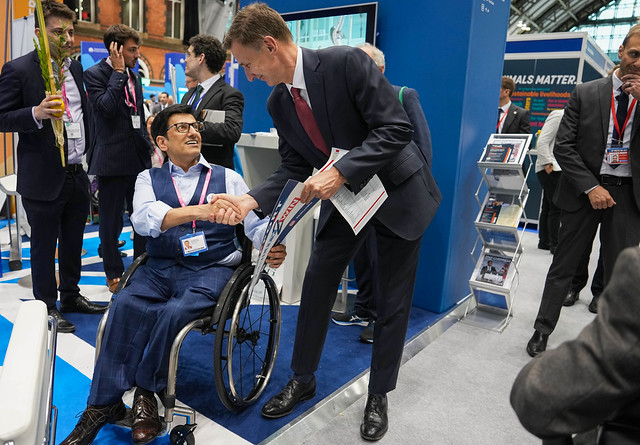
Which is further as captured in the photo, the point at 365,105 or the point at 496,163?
the point at 496,163

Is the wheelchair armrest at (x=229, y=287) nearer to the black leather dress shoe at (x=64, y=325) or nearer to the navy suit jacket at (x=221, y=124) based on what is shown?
the navy suit jacket at (x=221, y=124)

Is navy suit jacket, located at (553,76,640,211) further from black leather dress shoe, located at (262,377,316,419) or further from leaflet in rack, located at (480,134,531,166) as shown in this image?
black leather dress shoe, located at (262,377,316,419)

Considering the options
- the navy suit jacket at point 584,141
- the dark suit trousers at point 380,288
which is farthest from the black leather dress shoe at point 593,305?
the dark suit trousers at point 380,288

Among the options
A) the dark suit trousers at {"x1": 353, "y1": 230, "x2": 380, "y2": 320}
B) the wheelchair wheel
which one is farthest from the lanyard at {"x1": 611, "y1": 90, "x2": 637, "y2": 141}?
the wheelchair wheel

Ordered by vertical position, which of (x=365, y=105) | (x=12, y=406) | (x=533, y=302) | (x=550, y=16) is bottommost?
(x=533, y=302)

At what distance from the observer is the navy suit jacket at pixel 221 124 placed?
2.86m

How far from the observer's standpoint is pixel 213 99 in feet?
9.75

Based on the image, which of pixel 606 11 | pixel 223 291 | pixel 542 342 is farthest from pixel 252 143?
pixel 606 11

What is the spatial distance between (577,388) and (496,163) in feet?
8.85

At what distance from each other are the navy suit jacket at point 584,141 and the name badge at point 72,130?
9.46 feet

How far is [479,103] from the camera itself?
11.1ft

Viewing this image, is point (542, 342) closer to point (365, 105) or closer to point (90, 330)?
point (365, 105)

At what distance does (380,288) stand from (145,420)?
3.50 ft

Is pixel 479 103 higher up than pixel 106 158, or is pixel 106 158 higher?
pixel 479 103
